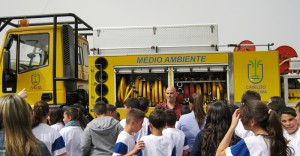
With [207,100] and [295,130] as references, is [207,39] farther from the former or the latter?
[295,130]

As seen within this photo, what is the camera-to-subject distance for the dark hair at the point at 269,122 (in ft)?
8.54

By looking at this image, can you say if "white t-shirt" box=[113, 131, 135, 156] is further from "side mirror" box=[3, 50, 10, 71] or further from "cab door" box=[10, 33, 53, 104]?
"side mirror" box=[3, 50, 10, 71]

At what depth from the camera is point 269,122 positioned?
267 centimetres

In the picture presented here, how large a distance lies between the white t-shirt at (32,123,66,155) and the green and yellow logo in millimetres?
4288

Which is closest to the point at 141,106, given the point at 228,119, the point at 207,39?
the point at 228,119

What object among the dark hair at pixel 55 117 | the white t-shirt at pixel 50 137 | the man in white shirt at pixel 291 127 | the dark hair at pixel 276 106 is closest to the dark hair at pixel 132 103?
the dark hair at pixel 55 117

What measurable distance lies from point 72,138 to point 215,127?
2122mm

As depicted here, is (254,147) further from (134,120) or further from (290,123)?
(134,120)

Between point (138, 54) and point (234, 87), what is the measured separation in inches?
78.0

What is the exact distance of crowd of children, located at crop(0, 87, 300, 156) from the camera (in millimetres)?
2248

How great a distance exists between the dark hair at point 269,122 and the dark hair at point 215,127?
2.19ft

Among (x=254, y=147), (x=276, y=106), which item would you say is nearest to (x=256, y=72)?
(x=276, y=106)

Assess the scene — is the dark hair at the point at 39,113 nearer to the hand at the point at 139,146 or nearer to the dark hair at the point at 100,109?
the dark hair at the point at 100,109

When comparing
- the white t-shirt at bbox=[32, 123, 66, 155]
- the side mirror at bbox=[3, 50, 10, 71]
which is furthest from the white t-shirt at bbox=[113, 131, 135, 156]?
the side mirror at bbox=[3, 50, 10, 71]
